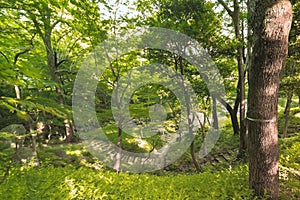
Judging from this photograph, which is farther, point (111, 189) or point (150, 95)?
→ point (150, 95)

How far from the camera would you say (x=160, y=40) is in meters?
5.87

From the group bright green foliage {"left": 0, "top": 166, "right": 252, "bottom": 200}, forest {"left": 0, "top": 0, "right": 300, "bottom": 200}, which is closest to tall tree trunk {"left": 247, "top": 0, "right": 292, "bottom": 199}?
forest {"left": 0, "top": 0, "right": 300, "bottom": 200}

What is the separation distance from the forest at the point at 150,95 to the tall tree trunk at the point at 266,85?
0.5 inches

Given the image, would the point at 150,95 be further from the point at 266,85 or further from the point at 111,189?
the point at 266,85

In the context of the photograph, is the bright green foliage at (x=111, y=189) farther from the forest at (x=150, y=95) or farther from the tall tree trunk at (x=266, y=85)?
the tall tree trunk at (x=266, y=85)

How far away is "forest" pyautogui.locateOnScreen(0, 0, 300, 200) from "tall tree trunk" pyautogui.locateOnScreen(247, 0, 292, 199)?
0.01m

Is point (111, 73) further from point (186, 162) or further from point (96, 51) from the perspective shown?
point (186, 162)

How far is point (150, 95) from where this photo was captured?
761cm

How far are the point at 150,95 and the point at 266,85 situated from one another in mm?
5501

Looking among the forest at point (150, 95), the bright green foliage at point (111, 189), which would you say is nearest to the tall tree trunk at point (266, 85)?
the forest at point (150, 95)

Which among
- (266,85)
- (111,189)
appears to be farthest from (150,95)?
(266,85)

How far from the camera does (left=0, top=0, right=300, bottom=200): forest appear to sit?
232 centimetres

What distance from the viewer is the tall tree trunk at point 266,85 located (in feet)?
7.04

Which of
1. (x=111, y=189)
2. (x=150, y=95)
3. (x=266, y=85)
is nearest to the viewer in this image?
(x=266, y=85)
